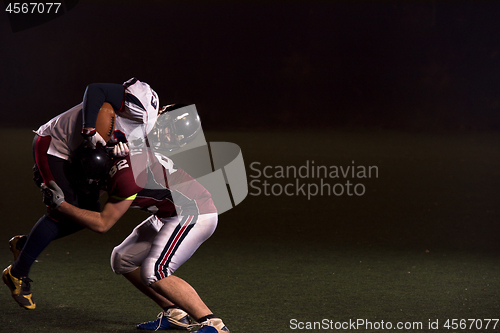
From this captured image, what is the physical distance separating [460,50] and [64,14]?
1028 cm

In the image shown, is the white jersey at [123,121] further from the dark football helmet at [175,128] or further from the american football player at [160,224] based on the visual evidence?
the american football player at [160,224]

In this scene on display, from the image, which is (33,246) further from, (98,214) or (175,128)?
(175,128)

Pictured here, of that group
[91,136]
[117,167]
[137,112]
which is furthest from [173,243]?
[137,112]

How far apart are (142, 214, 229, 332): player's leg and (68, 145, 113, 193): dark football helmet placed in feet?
1.25

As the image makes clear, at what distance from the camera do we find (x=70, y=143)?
2.80m

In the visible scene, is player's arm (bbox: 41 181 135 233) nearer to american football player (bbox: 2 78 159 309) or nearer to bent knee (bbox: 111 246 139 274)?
american football player (bbox: 2 78 159 309)

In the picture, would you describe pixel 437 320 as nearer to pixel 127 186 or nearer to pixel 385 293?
pixel 385 293

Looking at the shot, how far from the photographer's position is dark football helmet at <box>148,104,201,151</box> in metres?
2.75

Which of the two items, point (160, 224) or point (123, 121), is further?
point (123, 121)

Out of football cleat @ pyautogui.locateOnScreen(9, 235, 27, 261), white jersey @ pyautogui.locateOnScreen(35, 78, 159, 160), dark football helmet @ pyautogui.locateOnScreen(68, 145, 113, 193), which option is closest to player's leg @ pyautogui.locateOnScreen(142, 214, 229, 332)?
dark football helmet @ pyautogui.locateOnScreen(68, 145, 113, 193)

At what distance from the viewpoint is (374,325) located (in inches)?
107

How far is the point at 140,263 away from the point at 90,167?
21.3 inches

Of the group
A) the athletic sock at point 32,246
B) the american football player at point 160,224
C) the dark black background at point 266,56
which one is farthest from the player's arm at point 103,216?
the dark black background at point 266,56

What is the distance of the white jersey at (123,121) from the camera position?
2.79 metres
